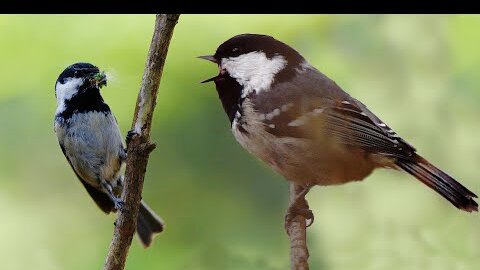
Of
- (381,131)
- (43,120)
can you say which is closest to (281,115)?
(381,131)

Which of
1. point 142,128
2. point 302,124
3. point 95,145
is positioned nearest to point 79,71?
point 95,145

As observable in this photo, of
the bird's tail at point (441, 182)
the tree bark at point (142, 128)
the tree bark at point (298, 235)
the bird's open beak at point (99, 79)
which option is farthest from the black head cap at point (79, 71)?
the bird's tail at point (441, 182)

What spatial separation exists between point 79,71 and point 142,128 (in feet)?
0.92

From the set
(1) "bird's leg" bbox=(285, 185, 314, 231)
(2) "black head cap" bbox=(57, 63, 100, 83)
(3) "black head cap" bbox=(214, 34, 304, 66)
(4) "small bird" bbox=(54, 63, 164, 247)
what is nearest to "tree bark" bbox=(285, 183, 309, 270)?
(1) "bird's leg" bbox=(285, 185, 314, 231)

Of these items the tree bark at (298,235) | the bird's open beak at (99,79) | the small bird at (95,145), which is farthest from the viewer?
the small bird at (95,145)

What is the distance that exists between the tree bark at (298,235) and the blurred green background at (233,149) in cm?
6

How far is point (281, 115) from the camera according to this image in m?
1.28

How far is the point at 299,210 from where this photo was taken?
1.29 metres

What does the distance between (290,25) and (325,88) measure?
0.22 metres

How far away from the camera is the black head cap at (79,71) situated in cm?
141

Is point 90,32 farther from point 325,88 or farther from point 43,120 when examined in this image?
point 325,88

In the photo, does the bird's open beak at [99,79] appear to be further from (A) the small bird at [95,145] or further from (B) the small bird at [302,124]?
(B) the small bird at [302,124]

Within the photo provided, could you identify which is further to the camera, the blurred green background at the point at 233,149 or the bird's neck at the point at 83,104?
the bird's neck at the point at 83,104

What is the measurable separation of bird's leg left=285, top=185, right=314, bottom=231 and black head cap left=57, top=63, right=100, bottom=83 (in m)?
0.45
